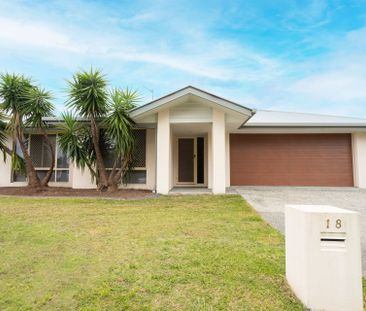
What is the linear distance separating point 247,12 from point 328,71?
28.5 feet

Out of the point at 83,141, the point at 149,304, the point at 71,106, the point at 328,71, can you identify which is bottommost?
the point at 149,304

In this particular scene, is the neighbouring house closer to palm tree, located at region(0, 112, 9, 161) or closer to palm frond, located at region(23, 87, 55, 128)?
palm frond, located at region(23, 87, 55, 128)

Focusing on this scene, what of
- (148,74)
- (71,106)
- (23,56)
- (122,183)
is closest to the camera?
(71,106)

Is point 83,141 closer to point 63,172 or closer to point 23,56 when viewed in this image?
point 63,172

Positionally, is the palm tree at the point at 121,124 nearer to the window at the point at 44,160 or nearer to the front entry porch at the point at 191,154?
the front entry porch at the point at 191,154

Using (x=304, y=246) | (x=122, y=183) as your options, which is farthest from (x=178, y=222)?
(x=122, y=183)

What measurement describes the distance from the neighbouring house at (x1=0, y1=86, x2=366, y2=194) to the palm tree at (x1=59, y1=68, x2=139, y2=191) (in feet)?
3.43

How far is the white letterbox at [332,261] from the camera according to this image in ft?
6.97

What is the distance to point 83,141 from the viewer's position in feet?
32.5

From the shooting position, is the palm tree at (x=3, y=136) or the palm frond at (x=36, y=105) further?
the palm tree at (x=3, y=136)

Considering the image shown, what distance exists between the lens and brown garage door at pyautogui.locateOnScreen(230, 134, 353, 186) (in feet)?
39.1

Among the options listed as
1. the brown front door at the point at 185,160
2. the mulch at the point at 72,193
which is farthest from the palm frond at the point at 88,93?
the brown front door at the point at 185,160

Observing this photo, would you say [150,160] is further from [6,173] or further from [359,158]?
[359,158]

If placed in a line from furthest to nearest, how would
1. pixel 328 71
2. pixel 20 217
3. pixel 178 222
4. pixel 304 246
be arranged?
pixel 328 71
pixel 20 217
pixel 178 222
pixel 304 246
